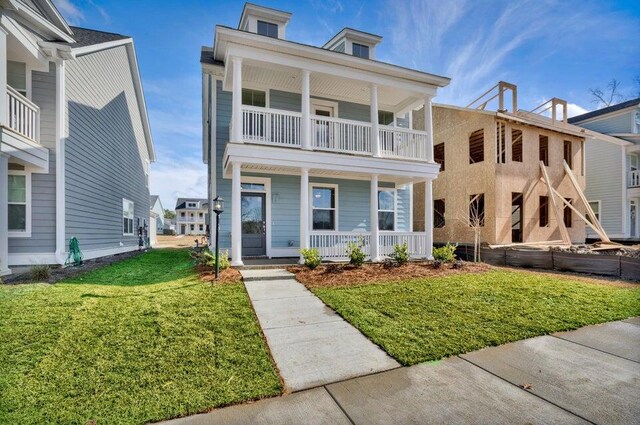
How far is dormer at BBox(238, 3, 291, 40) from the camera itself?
34.1ft

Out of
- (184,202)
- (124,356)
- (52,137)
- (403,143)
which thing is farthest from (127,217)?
(184,202)

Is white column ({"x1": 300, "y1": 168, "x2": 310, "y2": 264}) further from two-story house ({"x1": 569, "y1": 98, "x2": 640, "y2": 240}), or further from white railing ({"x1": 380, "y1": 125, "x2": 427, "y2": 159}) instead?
two-story house ({"x1": 569, "y1": 98, "x2": 640, "y2": 240})

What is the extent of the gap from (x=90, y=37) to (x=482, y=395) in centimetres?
1516

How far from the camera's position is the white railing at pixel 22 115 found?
6904mm

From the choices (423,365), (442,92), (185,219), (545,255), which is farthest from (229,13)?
(185,219)

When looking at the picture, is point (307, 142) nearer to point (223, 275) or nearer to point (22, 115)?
point (223, 275)

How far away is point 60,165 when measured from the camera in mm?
8102

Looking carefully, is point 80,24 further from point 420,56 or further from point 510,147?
point 510,147

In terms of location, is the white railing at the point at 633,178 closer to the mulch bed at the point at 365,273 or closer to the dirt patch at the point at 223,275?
the mulch bed at the point at 365,273

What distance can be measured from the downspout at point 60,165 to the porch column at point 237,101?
194 inches

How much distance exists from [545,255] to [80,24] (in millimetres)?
20145

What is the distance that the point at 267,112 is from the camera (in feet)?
27.8

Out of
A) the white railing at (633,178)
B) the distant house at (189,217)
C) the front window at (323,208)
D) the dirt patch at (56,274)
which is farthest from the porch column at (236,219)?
the distant house at (189,217)

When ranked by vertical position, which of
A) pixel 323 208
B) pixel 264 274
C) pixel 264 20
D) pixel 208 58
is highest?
pixel 264 20
